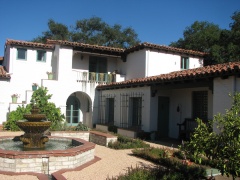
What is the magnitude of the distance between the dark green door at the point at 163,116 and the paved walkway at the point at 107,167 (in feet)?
14.1

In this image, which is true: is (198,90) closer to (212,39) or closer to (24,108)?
(24,108)

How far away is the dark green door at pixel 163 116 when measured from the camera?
1447 centimetres

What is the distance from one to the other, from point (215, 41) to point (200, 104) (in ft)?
48.6

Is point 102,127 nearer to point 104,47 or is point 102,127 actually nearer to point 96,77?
point 96,77

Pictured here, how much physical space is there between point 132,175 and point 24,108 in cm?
1269

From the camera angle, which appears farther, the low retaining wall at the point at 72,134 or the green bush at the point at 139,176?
the low retaining wall at the point at 72,134

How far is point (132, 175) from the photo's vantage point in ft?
20.6

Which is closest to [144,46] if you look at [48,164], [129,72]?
[129,72]

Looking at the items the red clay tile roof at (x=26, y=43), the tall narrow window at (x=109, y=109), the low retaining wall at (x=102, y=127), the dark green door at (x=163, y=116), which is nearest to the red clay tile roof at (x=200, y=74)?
the dark green door at (x=163, y=116)

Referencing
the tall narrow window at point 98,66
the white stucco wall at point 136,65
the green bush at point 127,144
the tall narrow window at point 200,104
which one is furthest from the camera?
the tall narrow window at point 98,66

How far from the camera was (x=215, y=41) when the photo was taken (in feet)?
85.4

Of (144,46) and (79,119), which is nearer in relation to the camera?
(144,46)

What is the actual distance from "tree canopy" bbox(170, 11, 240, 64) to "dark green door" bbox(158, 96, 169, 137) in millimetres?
9268

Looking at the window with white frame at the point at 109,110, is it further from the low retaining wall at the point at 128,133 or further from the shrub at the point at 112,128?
the low retaining wall at the point at 128,133
